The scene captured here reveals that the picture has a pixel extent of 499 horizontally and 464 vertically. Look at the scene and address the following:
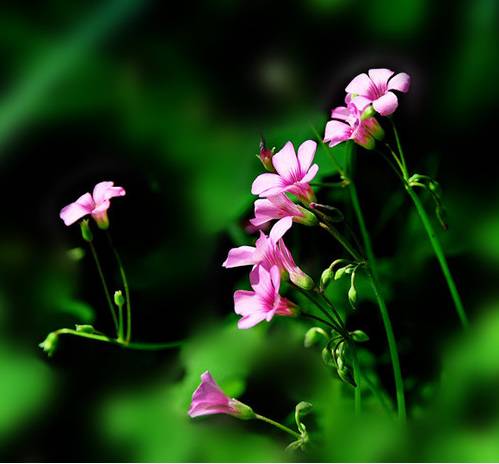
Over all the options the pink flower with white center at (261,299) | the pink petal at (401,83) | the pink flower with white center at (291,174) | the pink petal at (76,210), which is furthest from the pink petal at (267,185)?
the pink petal at (76,210)

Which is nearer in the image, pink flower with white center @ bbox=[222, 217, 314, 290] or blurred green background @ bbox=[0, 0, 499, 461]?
pink flower with white center @ bbox=[222, 217, 314, 290]

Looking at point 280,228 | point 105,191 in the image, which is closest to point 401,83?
point 280,228

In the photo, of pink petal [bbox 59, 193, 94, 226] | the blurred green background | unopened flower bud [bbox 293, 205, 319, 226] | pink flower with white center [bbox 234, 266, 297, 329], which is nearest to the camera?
pink flower with white center [bbox 234, 266, 297, 329]

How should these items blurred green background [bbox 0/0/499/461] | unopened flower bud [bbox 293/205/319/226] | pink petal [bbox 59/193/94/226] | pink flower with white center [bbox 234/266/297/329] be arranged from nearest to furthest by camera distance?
pink flower with white center [bbox 234/266/297/329]
unopened flower bud [bbox 293/205/319/226]
pink petal [bbox 59/193/94/226]
blurred green background [bbox 0/0/499/461]

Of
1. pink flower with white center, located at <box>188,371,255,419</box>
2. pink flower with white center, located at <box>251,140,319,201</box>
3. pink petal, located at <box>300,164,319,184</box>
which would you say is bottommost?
pink flower with white center, located at <box>188,371,255,419</box>

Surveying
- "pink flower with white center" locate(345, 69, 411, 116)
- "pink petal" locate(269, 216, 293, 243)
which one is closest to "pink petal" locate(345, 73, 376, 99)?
"pink flower with white center" locate(345, 69, 411, 116)

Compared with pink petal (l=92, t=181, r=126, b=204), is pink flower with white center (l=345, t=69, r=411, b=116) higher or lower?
lower

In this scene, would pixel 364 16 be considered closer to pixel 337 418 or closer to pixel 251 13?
pixel 251 13

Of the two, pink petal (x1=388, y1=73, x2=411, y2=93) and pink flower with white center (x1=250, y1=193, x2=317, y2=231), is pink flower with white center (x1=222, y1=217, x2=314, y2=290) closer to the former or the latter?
pink flower with white center (x1=250, y1=193, x2=317, y2=231)
